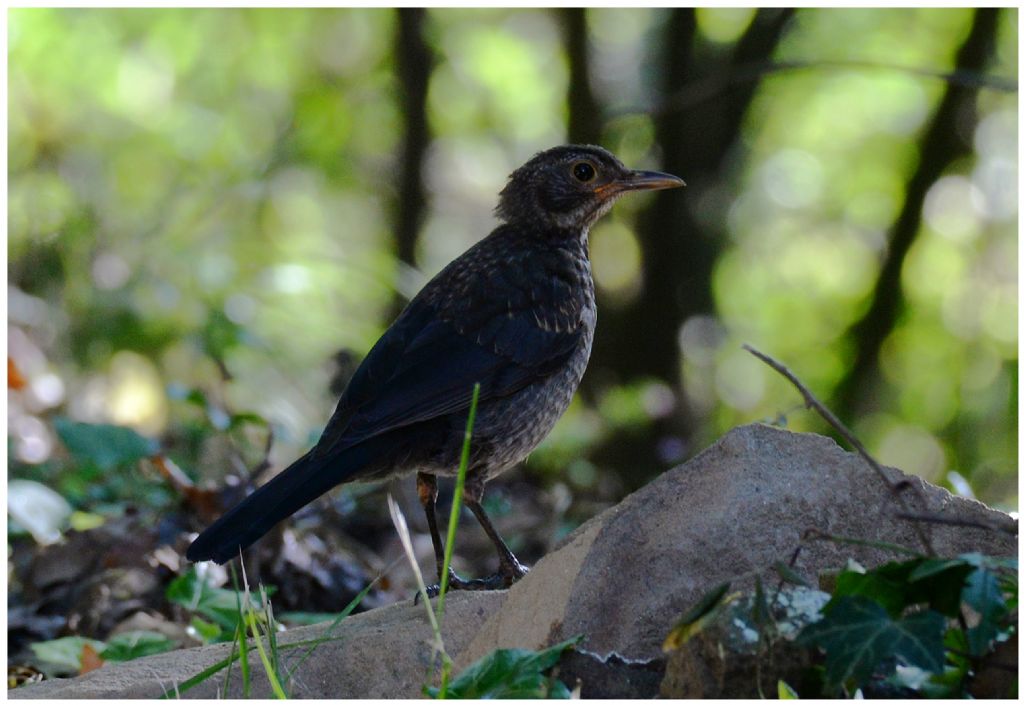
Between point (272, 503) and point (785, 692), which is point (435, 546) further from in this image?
point (785, 692)

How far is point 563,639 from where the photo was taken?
2.84m

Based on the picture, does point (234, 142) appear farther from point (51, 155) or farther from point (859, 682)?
point (859, 682)

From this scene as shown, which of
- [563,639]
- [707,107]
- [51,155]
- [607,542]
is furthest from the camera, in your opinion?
[51,155]

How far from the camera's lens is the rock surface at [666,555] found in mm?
2902

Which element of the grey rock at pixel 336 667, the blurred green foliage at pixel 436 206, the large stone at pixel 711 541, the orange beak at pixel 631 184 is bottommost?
the blurred green foliage at pixel 436 206

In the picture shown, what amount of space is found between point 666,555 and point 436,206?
8064mm

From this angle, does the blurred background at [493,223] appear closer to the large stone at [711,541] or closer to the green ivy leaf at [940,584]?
the large stone at [711,541]

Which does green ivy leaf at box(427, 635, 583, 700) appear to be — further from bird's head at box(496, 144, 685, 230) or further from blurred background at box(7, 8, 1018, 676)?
blurred background at box(7, 8, 1018, 676)

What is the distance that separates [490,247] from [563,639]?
205cm

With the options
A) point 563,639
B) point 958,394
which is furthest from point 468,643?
point 958,394

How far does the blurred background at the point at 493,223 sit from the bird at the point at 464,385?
135 centimetres

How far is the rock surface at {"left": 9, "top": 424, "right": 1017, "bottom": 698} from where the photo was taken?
2.90 m

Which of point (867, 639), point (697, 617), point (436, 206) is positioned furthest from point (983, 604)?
point (436, 206)

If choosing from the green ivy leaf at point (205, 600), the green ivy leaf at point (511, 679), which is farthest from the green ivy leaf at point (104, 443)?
the green ivy leaf at point (511, 679)
